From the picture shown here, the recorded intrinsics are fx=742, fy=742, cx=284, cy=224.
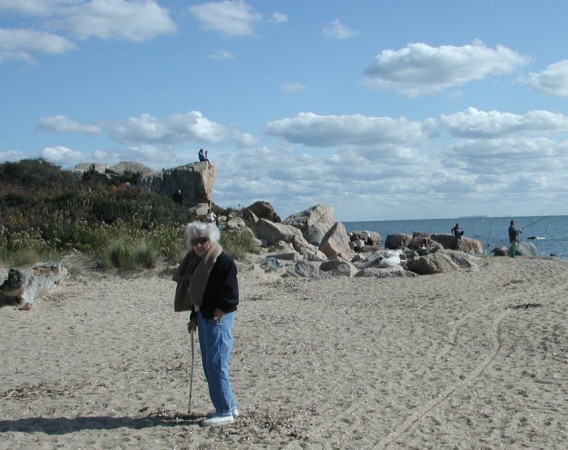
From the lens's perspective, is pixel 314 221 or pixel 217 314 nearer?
pixel 217 314

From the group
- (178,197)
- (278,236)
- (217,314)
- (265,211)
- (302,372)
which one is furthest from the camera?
(265,211)

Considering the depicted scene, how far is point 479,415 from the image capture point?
7074 millimetres

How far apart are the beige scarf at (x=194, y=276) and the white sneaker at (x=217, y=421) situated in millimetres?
1002

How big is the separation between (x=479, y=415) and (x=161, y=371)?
381 centimetres

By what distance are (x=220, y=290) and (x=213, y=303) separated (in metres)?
0.13

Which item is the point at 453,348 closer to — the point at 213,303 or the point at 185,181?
the point at 213,303

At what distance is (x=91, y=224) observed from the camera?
21.8 metres

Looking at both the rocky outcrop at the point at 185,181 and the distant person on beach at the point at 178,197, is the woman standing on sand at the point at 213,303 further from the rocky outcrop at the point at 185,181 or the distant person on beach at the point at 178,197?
the rocky outcrop at the point at 185,181

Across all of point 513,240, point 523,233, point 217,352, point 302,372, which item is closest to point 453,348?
point 302,372

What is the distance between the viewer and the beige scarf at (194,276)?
632 cm

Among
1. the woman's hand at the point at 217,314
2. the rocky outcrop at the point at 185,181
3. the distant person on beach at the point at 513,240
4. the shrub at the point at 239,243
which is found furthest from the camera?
the rocky outcrop at the point at 185,181

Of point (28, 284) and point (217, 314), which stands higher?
point (217, 314)

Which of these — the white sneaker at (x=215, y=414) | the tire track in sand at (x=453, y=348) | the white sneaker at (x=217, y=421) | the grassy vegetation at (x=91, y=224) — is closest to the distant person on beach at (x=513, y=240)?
the grassy vegetation at (x=91, y=224)

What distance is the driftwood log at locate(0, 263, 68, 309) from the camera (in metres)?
13.4
